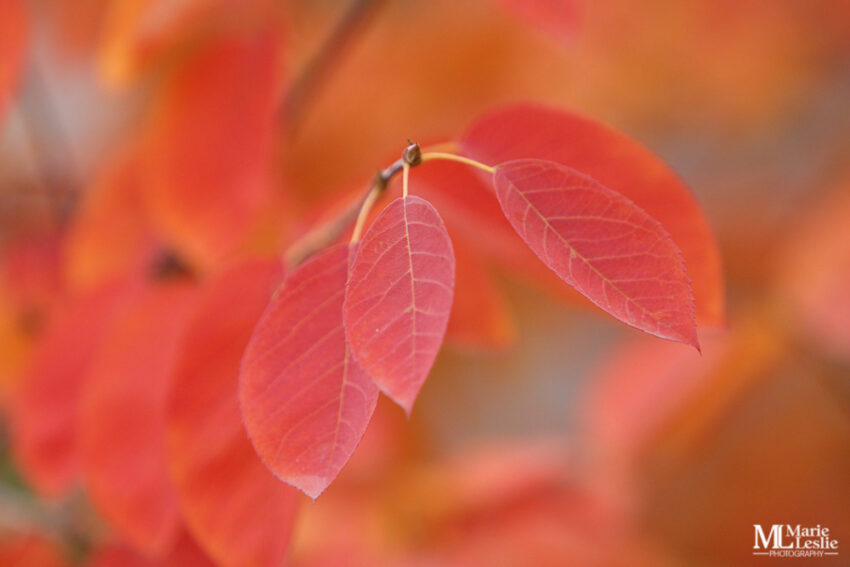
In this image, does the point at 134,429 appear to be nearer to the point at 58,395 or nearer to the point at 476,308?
the point at 58,395

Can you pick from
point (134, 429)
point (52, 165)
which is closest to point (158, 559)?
point (134, 429)

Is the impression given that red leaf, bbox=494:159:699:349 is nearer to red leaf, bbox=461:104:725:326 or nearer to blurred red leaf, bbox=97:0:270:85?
red leaf, bbox=461:104:725:326

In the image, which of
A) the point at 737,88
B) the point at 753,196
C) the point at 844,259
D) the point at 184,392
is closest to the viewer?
the point at 184,392

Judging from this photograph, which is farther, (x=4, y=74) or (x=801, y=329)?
(x=801, y=329)

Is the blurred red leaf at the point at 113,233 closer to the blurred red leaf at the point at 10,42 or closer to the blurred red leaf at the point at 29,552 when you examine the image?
the blurred red leaf at the point at 10,42

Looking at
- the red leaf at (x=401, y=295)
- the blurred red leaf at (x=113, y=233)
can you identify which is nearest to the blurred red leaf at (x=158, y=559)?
the blurred red leaf at (x=113, y=233)

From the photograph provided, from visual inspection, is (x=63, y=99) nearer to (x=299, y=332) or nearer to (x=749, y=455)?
(x=749, y=455)

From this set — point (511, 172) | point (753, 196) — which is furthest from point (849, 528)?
point (511, 172)
